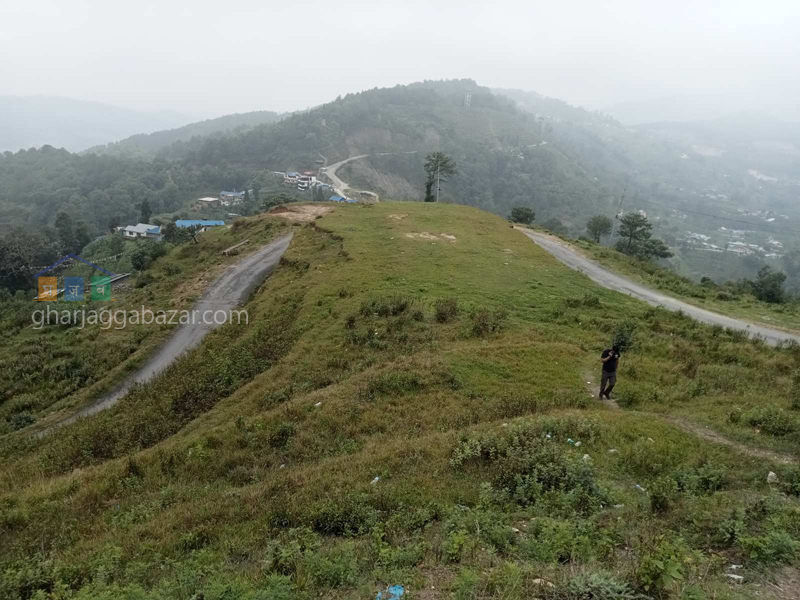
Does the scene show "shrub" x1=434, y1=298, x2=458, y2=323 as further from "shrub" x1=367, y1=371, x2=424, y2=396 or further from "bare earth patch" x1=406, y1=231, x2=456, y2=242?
"bare earth patch" x1=406, y1=231, x2=456, y2=242

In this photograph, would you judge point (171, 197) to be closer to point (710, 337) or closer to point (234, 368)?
point (234, 368)

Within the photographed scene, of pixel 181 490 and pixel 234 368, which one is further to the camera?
pixel 234 368

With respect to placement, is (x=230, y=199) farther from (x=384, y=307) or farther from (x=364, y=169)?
(x=384, y=307)

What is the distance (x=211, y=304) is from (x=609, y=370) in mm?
20084

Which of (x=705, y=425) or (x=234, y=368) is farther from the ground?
(x=705, y=425)

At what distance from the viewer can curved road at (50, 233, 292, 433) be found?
16656 millimetres

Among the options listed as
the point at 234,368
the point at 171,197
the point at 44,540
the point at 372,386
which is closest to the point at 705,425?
the point at 372,386

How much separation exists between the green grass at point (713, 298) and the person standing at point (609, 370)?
1284cm

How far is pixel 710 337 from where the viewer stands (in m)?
15.3

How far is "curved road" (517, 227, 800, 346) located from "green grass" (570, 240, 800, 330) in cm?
86

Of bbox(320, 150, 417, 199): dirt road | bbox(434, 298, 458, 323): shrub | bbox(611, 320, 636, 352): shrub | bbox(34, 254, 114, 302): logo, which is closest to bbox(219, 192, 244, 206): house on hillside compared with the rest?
bbox(320, 150, 417, 199): dirt road

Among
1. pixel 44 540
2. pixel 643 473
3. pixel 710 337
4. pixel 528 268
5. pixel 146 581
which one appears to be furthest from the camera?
pixel 528 268

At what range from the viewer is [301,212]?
39.9 metres

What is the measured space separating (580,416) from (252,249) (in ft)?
91.9
